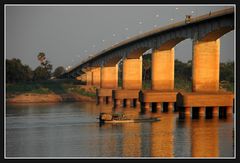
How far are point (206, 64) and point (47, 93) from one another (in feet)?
260

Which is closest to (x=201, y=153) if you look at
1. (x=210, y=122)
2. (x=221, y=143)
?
(x=221, y=143)

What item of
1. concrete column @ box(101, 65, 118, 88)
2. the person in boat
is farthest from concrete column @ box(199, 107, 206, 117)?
concrete column @ box(101, 65, 118, 88)

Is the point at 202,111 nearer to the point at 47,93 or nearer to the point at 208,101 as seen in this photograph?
the point at 208,101

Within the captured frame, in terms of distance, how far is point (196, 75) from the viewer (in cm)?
8538

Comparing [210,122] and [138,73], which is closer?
[210,122]

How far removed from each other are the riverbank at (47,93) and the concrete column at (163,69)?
52144 mm

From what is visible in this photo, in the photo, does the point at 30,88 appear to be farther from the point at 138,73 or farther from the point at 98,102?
the point at 138,73

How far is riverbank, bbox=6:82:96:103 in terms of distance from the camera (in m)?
152

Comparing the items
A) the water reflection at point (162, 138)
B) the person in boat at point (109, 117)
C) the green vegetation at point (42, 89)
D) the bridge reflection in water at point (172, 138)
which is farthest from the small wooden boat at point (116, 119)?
the green vegetation at point (42, 89)

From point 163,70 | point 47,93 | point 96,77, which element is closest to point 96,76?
point 96,77

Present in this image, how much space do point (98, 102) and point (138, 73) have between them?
19979mm

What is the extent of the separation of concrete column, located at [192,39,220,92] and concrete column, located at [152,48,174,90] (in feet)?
62.0

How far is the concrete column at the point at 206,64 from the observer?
84.1 metres

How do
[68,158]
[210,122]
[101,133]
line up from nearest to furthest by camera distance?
[68,158], [101,133], [210,122]
